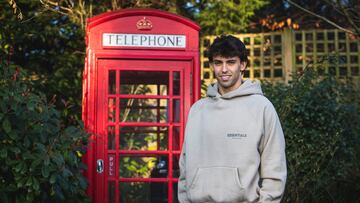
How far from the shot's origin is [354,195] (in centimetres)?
664

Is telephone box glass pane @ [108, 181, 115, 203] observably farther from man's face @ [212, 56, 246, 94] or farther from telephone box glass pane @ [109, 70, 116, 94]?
man's face @ [212, 56, 246, 94]

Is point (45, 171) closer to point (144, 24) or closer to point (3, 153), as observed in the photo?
point (3, 153)

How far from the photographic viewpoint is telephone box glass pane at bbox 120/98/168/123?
233 inches

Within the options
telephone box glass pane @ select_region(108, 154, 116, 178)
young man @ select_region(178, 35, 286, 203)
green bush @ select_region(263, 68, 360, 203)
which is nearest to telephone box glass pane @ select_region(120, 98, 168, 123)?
telephone box glass pane @ select_region(108, 154, 116, 178)

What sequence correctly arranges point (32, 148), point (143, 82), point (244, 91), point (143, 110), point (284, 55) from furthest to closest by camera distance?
point (284, 55) < point (143, 110) < point (143, 82) < point (32, 148) < point (244, 91)

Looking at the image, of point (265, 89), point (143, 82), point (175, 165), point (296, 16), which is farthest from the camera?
point (296, 16)

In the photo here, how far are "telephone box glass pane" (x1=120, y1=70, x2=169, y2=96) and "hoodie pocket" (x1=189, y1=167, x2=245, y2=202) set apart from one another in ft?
8.80

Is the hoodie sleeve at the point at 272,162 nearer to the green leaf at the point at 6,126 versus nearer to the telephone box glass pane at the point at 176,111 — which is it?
the green leaf at the point at 6,126

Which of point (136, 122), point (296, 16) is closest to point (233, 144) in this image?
point (136, 122)

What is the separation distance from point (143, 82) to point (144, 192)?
1.31 meters

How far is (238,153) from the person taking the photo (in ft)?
9.34

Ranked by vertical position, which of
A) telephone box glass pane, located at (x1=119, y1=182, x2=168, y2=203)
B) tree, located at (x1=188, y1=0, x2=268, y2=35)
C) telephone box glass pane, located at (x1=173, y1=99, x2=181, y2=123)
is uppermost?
tree, located at (x1=188, y1=0, x2=268, y2=35)

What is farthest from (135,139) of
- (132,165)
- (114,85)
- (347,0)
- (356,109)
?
(347,0)

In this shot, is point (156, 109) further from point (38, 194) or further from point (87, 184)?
point (38, 194)
